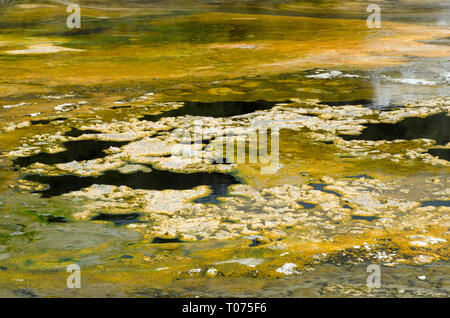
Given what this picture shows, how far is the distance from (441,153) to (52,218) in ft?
8.92

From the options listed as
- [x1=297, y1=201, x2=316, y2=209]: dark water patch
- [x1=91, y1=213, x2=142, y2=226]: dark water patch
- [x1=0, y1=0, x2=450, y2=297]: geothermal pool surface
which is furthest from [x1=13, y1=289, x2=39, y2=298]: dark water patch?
[x1=297, y1=201, x2=316, y2=209]: dark water patch

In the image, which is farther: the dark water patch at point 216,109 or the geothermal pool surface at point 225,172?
the dark water patch at point 216,109

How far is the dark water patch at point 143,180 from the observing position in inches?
156

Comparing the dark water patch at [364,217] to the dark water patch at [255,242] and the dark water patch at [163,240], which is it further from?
the dark water patch at [163,240]

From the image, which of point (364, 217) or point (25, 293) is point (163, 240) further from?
point (364, 217)

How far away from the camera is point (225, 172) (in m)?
4.22

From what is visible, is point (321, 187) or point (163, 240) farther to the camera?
point (321, 187)

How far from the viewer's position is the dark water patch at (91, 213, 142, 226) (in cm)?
342

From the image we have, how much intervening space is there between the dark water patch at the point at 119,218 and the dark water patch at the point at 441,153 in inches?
86.9

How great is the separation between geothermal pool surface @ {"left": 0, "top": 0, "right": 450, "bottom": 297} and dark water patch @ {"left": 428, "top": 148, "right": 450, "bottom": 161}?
1.0 inches

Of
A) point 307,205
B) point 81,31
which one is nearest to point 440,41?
point 81,31

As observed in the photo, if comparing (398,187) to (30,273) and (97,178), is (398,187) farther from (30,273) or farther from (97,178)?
(30,273)

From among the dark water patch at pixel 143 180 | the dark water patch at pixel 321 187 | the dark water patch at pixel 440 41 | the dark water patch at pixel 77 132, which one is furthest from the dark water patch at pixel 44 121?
the dark water patch at pixel 440 41

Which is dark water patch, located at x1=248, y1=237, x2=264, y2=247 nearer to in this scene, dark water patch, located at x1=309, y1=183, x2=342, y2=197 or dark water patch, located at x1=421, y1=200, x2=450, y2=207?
dark water patch, located at x1=309, y1=183, x2=342, y2=197
